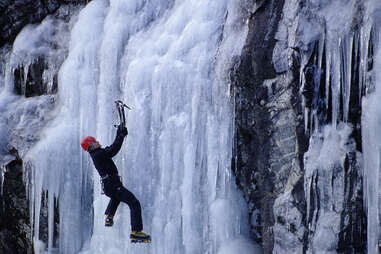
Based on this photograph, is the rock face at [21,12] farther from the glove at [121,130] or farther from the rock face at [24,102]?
the glove at [121,130]

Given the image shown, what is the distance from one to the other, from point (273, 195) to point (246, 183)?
492 mm

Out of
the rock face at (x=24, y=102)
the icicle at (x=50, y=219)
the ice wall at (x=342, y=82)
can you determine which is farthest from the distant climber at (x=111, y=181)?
the ice wall at (x=342, y=82)

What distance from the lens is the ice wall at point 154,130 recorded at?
6.02 metres

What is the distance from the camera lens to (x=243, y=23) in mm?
6012

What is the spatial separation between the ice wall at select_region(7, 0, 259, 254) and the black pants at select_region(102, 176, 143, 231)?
318 mm

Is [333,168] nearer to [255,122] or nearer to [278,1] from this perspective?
[255,122]

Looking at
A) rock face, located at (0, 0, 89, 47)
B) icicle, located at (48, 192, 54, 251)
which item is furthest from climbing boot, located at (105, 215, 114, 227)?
rock face, located at (0, 0, 89, 47)

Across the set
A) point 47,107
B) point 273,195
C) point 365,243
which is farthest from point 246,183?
point 47,107

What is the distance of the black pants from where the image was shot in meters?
6.12

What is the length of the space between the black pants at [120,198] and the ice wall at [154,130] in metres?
0.32

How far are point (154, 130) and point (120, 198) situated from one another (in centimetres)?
99

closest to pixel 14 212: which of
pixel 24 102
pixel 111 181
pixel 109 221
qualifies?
pixel 24 102

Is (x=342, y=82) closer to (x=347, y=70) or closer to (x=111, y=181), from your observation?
(x=347, y=70)

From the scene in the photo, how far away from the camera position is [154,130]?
6594mm
